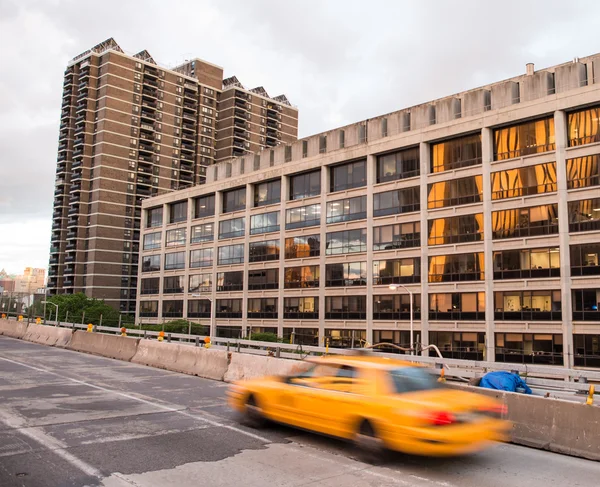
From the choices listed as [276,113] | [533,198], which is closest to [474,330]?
[533,198]

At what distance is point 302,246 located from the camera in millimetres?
53844

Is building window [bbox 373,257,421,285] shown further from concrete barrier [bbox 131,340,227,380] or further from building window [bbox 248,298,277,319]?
concrete barrier [bbox 131,340,227,380]

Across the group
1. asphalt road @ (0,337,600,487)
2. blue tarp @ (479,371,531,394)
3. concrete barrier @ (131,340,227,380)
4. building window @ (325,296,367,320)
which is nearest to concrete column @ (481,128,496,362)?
building window @ (325,296,367,320)

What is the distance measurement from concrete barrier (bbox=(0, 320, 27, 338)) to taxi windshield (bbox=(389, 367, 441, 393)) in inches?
1162

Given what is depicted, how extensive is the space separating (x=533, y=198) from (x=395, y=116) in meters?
15.2

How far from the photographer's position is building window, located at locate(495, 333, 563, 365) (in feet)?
121

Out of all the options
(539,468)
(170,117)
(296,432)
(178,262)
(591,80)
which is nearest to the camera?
(539,468)

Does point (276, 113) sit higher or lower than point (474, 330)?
higher

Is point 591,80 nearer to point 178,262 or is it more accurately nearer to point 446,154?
point 446,154

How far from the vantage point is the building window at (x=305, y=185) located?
177 feet

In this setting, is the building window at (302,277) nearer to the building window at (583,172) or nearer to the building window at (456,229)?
the building window at (456,229)

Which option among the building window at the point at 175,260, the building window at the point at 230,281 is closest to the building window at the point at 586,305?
the building window at the point at 230,281

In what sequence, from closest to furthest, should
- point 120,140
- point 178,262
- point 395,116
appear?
1. point 395,116
2. point 178,262
3. point 120,140

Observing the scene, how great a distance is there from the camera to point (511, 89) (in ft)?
136
